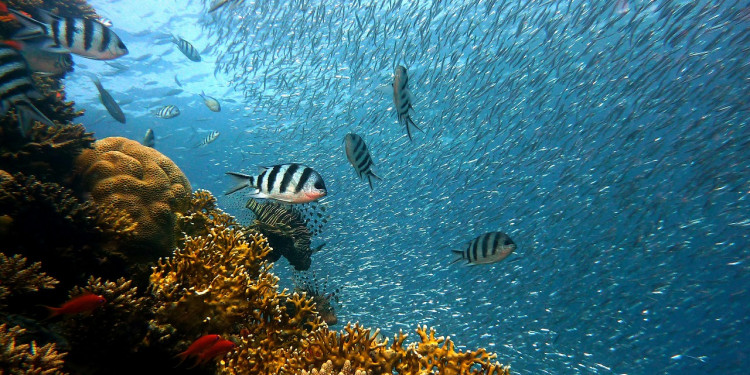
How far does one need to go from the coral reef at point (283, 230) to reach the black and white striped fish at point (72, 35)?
3.30 metres

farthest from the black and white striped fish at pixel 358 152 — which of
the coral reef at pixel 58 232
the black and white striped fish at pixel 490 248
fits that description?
the coral reef at pixel 58 232

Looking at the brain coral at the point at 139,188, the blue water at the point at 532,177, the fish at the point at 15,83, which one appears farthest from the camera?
the blue water at the point at 532,177

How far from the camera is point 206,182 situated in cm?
3831

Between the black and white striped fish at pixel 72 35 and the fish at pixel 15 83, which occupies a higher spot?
the black and white striped fish at pixel 72 35

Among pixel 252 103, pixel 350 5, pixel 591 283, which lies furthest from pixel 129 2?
pixel 591 283

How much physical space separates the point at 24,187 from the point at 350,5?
1606 cm

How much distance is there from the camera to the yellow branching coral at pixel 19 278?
249cm

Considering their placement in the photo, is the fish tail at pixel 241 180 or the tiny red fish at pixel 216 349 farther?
the fish tail at pixel 241 180

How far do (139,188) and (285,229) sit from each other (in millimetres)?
2602

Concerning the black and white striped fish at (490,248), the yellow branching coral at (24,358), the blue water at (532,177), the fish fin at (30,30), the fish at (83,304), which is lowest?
the yellow branching coral at (24,358)

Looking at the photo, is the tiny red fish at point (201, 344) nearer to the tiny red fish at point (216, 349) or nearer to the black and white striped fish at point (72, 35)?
the tiny red fish at point (216, 349)

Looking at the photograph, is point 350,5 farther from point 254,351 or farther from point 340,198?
point 254,351

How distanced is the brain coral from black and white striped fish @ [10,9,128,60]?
1.28 meters

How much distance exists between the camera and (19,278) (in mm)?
2523
